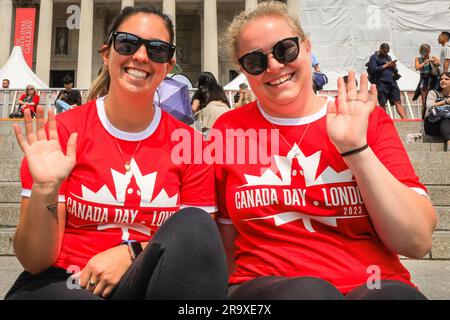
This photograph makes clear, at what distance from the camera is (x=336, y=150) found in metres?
2.08

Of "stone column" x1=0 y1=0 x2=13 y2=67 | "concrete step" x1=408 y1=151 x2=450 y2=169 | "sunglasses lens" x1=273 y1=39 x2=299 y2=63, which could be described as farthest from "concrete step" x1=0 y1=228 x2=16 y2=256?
"stone column" x1=0 y1=0 x2=13 y2=67

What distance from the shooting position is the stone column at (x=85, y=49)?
1185 inches

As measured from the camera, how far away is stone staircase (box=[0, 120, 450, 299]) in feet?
12.7

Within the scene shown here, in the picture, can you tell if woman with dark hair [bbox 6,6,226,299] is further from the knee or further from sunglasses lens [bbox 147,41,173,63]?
the knee

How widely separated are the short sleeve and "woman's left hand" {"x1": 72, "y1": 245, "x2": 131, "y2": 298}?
1290mm

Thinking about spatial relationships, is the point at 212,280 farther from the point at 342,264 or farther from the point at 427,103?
the point at 427,103

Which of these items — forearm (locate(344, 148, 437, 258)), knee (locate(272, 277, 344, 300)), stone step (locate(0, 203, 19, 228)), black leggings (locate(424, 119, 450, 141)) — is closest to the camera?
knee (locate(272, 277, 344, 300))

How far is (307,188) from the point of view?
204cm

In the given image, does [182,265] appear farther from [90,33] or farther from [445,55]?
[90,33]

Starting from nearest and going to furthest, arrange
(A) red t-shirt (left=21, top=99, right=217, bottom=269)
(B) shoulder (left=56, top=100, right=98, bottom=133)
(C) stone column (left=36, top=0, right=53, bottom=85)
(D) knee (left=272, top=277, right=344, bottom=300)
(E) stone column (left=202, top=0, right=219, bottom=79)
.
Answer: (D) knee (left=272, top=277, right=344, bottom=300)
(A) red t-shirt (left=21, top=99, right=217, bottom=269)
(B) shoulder (left=56, top=100, right=98, bottom=133)
(C) stone column (left=36, top=0, right=53, bottom=85)
(E) stone column (left=202, top=0, right=219, bottom=79)

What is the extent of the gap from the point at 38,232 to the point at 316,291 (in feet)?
4.07

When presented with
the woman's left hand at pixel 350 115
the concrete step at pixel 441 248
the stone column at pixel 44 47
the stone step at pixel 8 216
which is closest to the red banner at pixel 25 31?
the stone column at pixel 44 47

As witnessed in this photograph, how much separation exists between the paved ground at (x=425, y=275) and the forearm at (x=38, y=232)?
158cm

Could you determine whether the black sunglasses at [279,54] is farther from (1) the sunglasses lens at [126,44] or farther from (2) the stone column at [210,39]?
(2) the stone column at [210,39]
